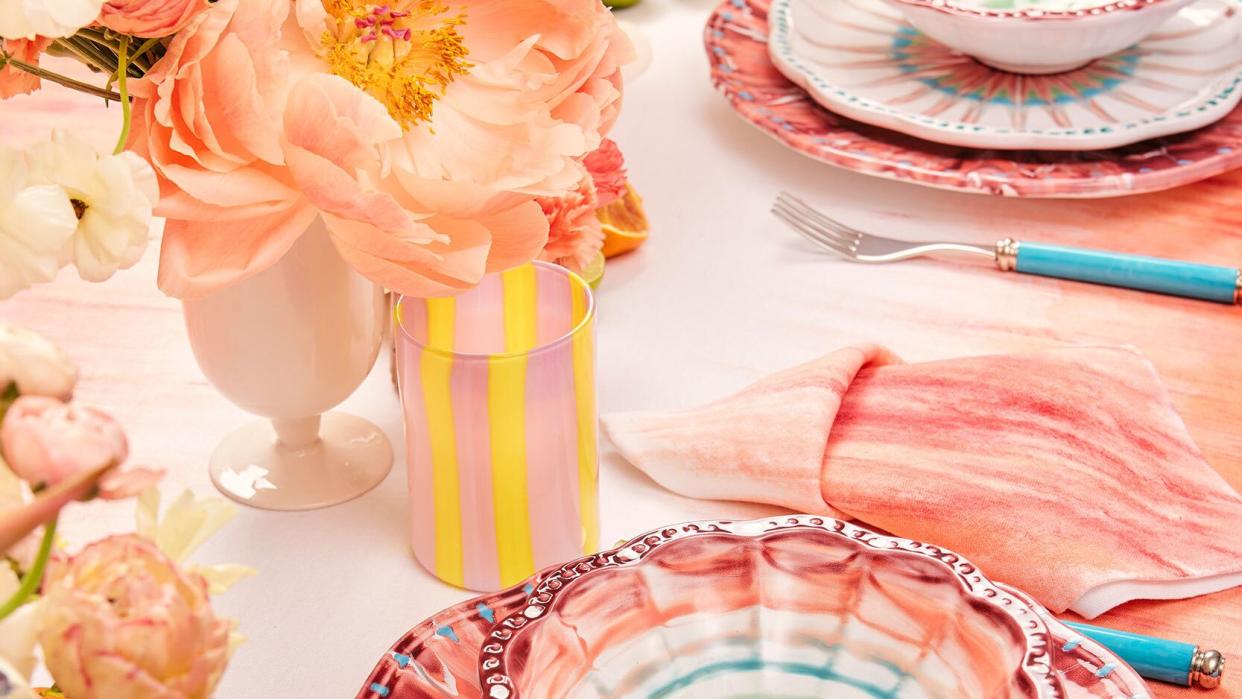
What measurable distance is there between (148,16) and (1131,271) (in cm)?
58

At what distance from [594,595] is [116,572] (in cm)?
23

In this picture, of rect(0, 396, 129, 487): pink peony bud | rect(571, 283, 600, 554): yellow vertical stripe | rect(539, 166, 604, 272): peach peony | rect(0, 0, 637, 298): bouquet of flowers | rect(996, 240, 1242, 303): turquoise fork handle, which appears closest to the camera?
rect(0, 396, 129, 487): pink peony bud

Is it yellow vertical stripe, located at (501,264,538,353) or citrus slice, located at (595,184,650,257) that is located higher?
yellow vertical stripe, located at (501,264,538,353)

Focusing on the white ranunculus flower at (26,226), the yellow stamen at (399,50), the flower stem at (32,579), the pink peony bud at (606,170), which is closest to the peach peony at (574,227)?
the pink peony bud at (606,170)

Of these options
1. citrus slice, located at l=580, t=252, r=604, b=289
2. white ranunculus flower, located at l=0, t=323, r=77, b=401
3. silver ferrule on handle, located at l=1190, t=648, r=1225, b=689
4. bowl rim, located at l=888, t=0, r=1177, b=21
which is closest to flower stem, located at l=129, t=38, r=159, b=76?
white ranunculus flower, located at l=0, t=323, r=77, b=401

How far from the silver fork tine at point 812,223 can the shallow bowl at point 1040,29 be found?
17 centimetres

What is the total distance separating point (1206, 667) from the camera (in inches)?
19.7

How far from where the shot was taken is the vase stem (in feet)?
2.05

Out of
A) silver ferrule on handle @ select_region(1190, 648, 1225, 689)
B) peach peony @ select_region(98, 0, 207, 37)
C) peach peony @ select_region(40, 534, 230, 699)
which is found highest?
peach peony @ select_region(98, 0, 207, 37)

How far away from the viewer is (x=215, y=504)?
0.93 ft

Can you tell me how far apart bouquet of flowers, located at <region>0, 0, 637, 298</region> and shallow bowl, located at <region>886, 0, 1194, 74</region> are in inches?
16.3

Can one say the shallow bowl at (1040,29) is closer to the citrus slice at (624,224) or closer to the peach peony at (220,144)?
the citrus slice at (624,224)

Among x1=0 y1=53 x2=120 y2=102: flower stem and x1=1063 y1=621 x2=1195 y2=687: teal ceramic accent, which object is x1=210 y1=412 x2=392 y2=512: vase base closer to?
x1=0 y1=53 x2=120 y2=102: flower stem

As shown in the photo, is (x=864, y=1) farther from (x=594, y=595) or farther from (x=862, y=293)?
(x=594, y=595)
